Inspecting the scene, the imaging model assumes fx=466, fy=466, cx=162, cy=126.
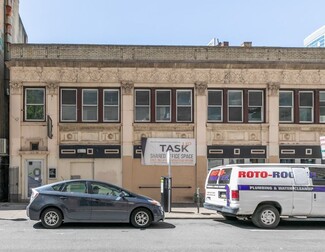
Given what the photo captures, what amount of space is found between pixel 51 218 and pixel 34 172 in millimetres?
8873

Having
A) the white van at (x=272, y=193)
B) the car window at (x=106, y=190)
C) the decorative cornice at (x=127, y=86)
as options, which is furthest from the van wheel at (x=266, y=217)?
the decorative cornice at (x=127, y=86)

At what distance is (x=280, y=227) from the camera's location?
14469 millimetres

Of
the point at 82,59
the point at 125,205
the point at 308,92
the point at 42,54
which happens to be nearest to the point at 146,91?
the point at 82,59

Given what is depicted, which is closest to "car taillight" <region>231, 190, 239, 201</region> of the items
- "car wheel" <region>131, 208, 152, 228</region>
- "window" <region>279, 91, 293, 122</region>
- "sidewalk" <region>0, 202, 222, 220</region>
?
"car wheel" <region>131, 208, 152, 228</region>

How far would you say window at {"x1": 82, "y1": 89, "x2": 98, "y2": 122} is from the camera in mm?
22297

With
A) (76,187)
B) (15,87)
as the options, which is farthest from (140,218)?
(15,87)

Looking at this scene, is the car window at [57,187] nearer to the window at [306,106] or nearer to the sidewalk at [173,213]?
the sidewalk at [173,213]

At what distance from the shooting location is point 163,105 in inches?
890

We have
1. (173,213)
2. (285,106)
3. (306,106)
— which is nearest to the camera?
(173,213)

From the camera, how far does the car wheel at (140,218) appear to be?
1368 centimetres

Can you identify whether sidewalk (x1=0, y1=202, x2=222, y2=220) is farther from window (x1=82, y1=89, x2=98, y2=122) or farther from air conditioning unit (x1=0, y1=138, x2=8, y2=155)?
window (x1=82, y1=89, x2=98, y2=122)

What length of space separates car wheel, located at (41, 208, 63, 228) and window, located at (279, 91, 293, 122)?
43.8 feet

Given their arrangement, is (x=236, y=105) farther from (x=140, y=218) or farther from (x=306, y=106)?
(x=140, y=218)

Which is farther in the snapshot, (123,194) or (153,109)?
(153,109)
